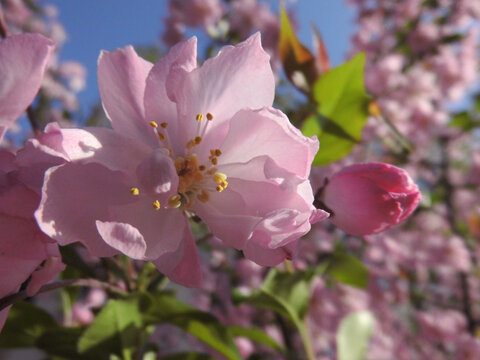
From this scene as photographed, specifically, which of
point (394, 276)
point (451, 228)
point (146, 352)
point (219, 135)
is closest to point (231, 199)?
point (219, 135)

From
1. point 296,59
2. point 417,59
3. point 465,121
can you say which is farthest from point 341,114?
point 417,59

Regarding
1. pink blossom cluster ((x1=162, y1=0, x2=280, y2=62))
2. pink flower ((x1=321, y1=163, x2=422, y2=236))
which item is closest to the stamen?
pink flower ((x1=321, y1=163, x2=422, y2=236))

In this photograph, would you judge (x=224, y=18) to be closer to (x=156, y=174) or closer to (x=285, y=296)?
(x=285, y=296)

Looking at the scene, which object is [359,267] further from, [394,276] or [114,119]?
[394,276]

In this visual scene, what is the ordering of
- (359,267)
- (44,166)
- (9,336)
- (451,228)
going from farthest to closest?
1. (451,228)
2. (359,267)
3. (9,336)
4. (44,166)

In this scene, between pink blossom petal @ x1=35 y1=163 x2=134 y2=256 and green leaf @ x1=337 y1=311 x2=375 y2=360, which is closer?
pink blossom petal @ x1=35 y1=163 x2=134 y2=256

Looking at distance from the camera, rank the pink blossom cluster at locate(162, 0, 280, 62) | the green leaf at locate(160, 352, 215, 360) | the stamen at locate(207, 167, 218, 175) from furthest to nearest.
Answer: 1. the pink blossom cluster at locate(162, 0, 280, 62)
2. the green leaf at locate(160, 352, 215, 360)
3. the stamen at locate(207, 167, 218, 175)

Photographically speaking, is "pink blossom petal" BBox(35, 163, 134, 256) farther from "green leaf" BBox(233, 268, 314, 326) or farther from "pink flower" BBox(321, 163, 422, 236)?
"green leaf" BBox(233, 268, 314, 326)
